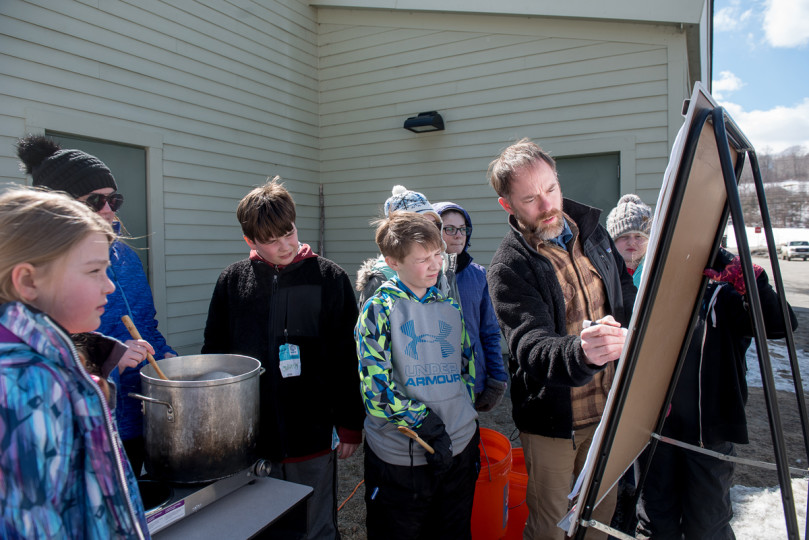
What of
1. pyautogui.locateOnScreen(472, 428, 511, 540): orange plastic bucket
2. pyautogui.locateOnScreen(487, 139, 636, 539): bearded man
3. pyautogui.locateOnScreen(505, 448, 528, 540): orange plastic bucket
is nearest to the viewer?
pyautogui.locateOnScreen(487, 139, 636, 539): bearded man

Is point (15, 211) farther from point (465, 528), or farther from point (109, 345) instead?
point (465, 528)

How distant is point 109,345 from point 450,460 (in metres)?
1.20

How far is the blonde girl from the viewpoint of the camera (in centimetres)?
83

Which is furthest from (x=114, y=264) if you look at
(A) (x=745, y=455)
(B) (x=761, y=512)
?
(A) (x=745, y=455)

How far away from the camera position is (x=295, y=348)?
6.67 feet

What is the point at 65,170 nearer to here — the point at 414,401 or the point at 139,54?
the point at 414,401

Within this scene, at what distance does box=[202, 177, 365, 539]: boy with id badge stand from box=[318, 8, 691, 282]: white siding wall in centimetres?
415

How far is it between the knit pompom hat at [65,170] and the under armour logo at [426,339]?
1.36 m

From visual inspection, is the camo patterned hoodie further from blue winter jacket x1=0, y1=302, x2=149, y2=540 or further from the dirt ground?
the dirt ground

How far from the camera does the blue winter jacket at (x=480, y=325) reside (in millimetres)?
2574

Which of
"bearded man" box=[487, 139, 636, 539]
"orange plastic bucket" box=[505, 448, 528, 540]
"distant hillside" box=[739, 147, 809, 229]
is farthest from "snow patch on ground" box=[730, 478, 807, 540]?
"distant hillside" box=[739, 147, 809, 229]

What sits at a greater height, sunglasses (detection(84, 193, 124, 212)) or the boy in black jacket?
sunglasses (detection(84, 193, 124, 212))

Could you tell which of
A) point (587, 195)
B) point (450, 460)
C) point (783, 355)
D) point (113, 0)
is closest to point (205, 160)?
point (113, 0)

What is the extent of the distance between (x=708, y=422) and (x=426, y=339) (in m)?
1.37
